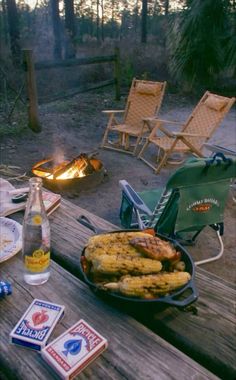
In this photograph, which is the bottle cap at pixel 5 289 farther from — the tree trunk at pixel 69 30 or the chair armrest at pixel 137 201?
the tree trunk at pixel 69 30

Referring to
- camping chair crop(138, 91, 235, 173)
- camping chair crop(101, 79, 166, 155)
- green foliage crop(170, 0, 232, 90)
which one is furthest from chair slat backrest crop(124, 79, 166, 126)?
green foliage crop(170, 0, 232, 90)

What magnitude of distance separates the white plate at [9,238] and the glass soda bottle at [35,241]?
20 cm

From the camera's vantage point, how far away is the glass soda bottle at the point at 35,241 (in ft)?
4.61

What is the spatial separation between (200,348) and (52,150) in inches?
213

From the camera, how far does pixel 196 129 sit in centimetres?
598

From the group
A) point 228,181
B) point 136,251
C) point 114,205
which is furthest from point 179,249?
point 114,205

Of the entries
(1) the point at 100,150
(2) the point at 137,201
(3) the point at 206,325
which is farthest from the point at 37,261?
(1) the point at 100,150

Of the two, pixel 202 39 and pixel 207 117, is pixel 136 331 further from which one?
pixel 202 39

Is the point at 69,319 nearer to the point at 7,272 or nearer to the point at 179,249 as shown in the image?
the point at 7,272

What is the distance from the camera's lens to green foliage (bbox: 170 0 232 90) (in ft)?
31.2

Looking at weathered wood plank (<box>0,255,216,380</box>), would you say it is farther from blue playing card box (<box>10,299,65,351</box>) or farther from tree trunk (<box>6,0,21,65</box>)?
tree trunk (<box>6,0,21,65</box>)

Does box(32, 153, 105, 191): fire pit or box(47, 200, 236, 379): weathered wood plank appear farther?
box(32, 153, 105, 191): fire pit

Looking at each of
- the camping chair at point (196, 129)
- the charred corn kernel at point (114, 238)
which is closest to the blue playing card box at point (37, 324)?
the charred corn kernel at point (114, 238)

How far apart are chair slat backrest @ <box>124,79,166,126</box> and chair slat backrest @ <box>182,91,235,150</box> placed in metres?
0.82
